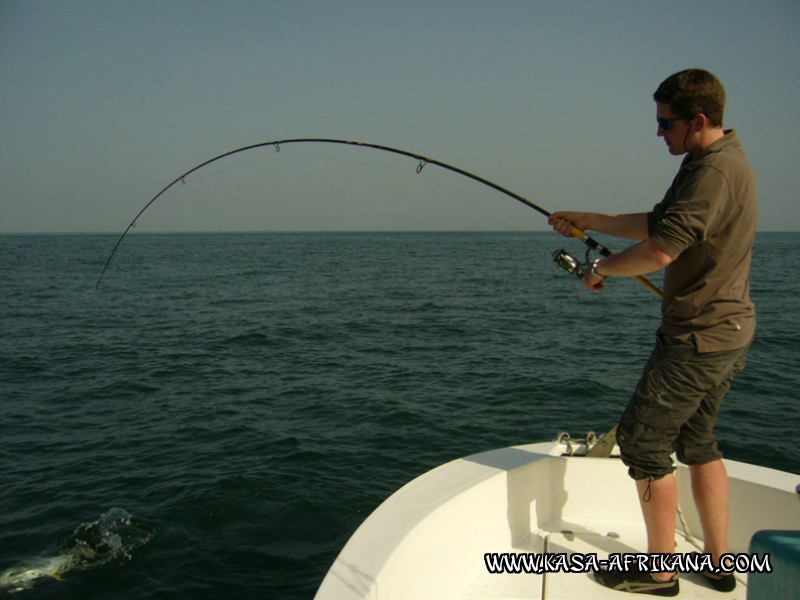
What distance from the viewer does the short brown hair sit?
2.18 metres

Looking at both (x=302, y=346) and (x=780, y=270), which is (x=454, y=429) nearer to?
(x=302, y=346)

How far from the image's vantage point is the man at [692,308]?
6.86 ft

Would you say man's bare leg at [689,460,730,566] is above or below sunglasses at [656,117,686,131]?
→ below

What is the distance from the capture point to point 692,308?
87.5 inches

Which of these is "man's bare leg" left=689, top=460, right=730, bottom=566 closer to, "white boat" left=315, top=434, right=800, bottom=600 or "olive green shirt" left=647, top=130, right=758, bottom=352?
"white boat" left=315, top=434, right=800, bottom=600

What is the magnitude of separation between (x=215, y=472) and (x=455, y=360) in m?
5.61

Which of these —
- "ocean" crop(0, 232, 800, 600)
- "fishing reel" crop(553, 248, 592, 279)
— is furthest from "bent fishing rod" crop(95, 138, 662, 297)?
"ocean" crop(0, 232, 800, 600)


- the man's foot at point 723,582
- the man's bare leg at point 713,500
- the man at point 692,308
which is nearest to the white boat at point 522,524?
the man's foot at point 723,582

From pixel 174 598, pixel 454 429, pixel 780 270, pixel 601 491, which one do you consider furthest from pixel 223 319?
pixel 780 270

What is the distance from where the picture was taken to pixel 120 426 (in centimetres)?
764

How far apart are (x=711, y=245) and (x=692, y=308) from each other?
0.23m

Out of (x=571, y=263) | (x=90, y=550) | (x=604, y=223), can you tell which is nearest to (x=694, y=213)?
(x=604, y=223)

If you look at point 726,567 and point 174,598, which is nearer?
point 726,567

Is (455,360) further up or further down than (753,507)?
further down
